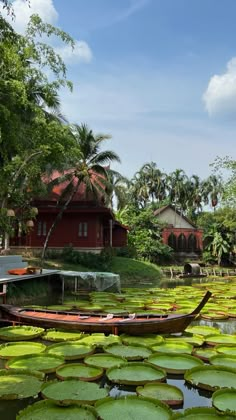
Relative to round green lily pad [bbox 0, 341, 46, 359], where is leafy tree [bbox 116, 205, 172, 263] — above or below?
above

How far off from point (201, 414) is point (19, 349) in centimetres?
482

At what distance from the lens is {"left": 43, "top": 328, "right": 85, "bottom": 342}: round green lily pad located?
977 centimetres

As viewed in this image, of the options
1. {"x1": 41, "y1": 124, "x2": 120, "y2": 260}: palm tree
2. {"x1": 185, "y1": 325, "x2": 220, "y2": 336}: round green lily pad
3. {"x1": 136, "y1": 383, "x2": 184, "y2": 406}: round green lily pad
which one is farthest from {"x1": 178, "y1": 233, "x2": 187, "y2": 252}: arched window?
{"x1": 136, "y1": 383, "x2": 184, "y2": 406}: round green lily pad

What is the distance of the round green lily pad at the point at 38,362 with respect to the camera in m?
7.63

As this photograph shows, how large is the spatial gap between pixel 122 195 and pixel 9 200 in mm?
10152

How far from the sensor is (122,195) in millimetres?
26812

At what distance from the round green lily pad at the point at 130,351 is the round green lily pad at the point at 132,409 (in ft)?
8.09

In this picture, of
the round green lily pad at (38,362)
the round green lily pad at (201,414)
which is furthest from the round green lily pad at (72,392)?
the round green lily pad at (201,414)

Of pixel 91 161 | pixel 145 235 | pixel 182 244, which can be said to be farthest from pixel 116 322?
pixel 182 244

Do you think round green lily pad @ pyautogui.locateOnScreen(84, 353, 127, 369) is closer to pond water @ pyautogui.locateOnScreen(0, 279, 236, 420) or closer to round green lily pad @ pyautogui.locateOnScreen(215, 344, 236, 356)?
pond water @ pyautogui.locateOnScreen(0, 279, 236, 420)

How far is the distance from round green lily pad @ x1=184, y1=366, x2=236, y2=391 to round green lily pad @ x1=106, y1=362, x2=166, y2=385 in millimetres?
549

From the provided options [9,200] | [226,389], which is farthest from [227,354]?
[9,200]

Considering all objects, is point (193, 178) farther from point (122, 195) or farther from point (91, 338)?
point (91, 338)

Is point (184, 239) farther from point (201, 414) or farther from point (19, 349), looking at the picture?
point (201, 414)
